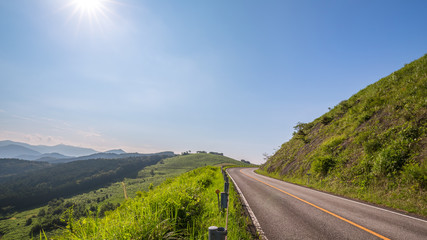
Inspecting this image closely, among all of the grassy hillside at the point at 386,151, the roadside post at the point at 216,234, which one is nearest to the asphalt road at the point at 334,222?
the grassy hillside at the point at 386,151

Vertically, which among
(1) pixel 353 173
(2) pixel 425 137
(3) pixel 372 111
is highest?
(3) pixel 372 111

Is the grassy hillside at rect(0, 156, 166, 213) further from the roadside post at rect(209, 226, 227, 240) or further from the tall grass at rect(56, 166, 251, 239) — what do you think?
the roadside post at rect(209, 226, 227, 240)

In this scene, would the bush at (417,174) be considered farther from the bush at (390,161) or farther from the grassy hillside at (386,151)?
the bush at (390,161)

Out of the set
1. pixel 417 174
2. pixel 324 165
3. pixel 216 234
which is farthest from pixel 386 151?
pixel 216 234

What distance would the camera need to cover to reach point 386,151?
10.3 m

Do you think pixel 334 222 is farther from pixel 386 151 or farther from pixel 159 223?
pixel 386 151

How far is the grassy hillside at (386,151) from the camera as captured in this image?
856 cm

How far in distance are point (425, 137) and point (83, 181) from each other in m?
204

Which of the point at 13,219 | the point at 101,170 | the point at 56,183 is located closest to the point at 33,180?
the point at 56,183

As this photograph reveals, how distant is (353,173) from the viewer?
38.6 ft

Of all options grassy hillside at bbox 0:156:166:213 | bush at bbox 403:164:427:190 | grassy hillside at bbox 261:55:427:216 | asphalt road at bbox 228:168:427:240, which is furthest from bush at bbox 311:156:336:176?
grassy hillside at bbox 0:156:166:213

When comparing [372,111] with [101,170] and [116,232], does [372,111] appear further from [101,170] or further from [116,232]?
[101,170]

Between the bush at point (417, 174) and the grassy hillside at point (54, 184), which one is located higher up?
the bush at point (417, 174)

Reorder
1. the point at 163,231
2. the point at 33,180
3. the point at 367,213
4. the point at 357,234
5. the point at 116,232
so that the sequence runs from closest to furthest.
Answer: the point at 116,232, the point at 163,231, the point at 357,234, the point at 367,213, the point at 33,180
